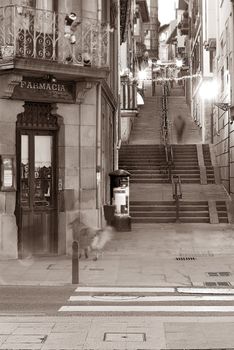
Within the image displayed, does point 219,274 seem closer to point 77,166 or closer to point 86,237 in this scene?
point 86,237

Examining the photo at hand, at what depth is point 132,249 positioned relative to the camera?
1712 cm

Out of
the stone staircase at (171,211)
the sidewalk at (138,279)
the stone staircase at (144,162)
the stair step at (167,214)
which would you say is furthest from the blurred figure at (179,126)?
the sidewalk at (138,279)

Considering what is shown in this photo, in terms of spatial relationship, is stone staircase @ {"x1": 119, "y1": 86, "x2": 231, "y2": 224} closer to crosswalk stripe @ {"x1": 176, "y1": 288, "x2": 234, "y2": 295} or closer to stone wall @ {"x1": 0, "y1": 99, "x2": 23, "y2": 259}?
stone wall @ {"x1": 0, "y1": 99, "x2": 23, "y2": 259}

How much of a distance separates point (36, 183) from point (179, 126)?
88.7 ft

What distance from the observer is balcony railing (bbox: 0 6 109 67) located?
14664 millimetres

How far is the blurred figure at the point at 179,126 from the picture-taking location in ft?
129

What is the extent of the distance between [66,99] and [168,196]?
10.1 meters

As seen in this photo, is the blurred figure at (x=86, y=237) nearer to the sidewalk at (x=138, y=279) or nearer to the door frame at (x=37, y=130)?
the sidewalk at (x=138, y=279)

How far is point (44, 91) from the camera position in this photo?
15.8 meters

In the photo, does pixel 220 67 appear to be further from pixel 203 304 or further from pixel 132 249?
pixel 203 304

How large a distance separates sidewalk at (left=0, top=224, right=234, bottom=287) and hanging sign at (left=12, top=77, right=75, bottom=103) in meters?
4.25

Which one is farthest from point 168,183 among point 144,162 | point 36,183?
point 36,183

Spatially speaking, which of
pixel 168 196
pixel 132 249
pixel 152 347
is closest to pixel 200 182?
pixel 168 196

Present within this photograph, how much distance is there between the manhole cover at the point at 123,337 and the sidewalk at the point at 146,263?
4.29m
